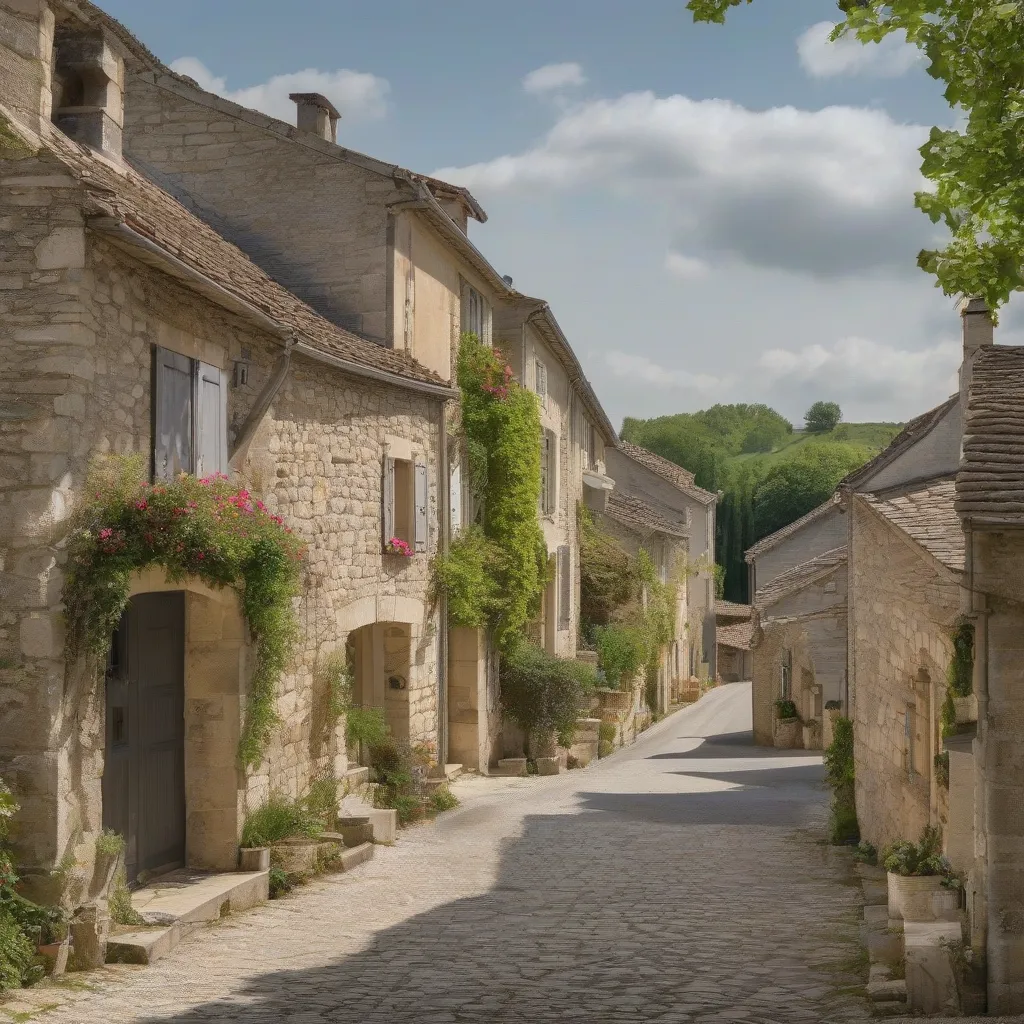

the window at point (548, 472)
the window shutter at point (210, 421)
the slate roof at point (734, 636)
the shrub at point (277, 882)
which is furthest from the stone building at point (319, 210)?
the slate roof at point (734, 636)

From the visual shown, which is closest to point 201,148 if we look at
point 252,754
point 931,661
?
point 252,754

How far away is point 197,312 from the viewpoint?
9.37 metres

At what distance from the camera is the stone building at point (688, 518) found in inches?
1569

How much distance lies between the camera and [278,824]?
1025cm

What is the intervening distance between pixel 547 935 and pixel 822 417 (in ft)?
374

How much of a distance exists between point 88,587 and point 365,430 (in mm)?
5750

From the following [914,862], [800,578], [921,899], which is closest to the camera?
[921,899]

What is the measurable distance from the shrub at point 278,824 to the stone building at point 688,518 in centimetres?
A: 2588

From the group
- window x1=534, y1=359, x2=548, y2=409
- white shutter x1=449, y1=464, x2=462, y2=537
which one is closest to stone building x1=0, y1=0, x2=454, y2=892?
white shutter x1=449, y1=464, x2=462, y2=537

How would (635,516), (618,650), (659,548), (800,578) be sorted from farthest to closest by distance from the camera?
(659,548), (635,516), (618,650), (800,578)

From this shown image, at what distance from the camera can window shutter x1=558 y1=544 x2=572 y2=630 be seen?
22484 mm

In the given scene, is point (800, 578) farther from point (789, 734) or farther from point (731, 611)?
point (731, 611)

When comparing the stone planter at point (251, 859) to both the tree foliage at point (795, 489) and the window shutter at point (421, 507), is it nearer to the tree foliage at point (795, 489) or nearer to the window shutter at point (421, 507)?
the window shutter at point (421, 507)

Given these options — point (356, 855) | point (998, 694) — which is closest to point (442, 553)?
point (356, 855)
